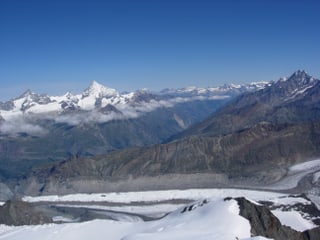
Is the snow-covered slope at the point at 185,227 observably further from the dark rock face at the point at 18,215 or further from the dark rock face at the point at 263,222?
the dark rock face at the point at 18,215

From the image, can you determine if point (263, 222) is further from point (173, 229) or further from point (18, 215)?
point (18, 215)

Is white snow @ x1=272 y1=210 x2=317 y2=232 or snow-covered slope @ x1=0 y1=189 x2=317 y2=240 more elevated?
snow-covered slope @ x1=0 y1=189 x2=317 y2=240

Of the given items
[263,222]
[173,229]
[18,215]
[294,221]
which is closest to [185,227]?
[173,229]

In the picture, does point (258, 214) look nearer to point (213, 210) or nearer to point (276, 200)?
point (213, 210)

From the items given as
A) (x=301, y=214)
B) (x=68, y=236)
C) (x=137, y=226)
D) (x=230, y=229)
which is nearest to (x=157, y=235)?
(x=230, y=229)

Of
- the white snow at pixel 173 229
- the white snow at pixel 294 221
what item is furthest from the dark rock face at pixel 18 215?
the white snow at pixel 294 221

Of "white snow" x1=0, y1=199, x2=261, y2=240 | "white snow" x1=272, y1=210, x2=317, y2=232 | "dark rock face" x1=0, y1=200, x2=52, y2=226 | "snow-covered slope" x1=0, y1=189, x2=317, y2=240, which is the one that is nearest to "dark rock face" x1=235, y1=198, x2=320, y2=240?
"snow-covered slope" x1=0, y1=189, x2=317, y2=240

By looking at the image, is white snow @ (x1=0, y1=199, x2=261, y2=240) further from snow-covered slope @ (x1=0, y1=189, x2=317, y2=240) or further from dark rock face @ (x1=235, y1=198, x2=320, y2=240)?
dark rock face @ (x1=235, y1=198, x2=320, y2=240)
